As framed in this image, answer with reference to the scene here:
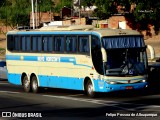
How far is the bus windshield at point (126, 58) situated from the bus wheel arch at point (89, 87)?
3.82 ft

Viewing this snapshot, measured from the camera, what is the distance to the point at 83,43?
87.4 ft

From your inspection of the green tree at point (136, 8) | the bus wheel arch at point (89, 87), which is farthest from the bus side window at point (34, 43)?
the green tree at point (136, 8)

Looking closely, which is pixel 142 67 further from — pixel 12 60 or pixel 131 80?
pixel 12 60

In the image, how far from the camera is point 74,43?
89.4 feet

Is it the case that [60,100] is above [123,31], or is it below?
below

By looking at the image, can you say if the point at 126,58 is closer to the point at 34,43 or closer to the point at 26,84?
the point at 34,43

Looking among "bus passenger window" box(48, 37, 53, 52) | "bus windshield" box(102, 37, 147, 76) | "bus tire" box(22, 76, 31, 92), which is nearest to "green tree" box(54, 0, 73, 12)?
"bus tire" box(22, 76, 31, 92)

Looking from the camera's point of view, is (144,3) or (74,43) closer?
(74,43)

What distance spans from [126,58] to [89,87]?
203 cm

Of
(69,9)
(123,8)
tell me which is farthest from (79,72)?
(69,9)

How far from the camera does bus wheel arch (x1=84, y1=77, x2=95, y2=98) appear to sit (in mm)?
26058

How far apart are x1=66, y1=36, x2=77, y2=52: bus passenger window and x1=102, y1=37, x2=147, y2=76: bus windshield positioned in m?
1.97

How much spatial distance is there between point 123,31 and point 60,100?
3.98 metres

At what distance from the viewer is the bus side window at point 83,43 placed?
1040 inches
